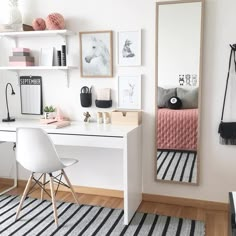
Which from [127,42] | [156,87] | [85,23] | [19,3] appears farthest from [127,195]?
[19,3]

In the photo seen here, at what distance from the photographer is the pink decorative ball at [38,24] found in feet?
9.82

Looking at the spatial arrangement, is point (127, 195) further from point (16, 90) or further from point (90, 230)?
point (16, 90)

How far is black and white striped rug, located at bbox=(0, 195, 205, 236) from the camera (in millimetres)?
2512

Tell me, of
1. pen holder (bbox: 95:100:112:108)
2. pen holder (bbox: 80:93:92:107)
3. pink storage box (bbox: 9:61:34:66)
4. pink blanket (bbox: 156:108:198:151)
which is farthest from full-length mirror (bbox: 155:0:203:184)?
pink storage box (bbox: 9:61:34:66)

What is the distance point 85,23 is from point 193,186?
1.89 metres

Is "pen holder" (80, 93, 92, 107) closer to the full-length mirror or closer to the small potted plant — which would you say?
the small potted plant

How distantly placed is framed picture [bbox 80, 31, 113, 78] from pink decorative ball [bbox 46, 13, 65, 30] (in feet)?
0.73

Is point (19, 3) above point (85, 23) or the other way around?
above

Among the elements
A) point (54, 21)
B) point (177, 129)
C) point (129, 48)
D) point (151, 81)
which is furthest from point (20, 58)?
point (177, 129)

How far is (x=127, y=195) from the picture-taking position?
102 inches

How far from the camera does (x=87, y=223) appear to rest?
266 cm

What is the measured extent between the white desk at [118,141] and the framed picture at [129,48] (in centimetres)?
63

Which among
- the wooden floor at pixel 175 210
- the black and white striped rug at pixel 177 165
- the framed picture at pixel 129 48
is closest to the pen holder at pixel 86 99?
the framed picture at pixel 129 48

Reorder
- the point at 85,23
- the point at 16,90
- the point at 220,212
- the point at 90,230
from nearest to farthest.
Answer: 1. the point at 90,230
2. the point at 220,212
3. the point at 85,23
4. the point at 16,90
